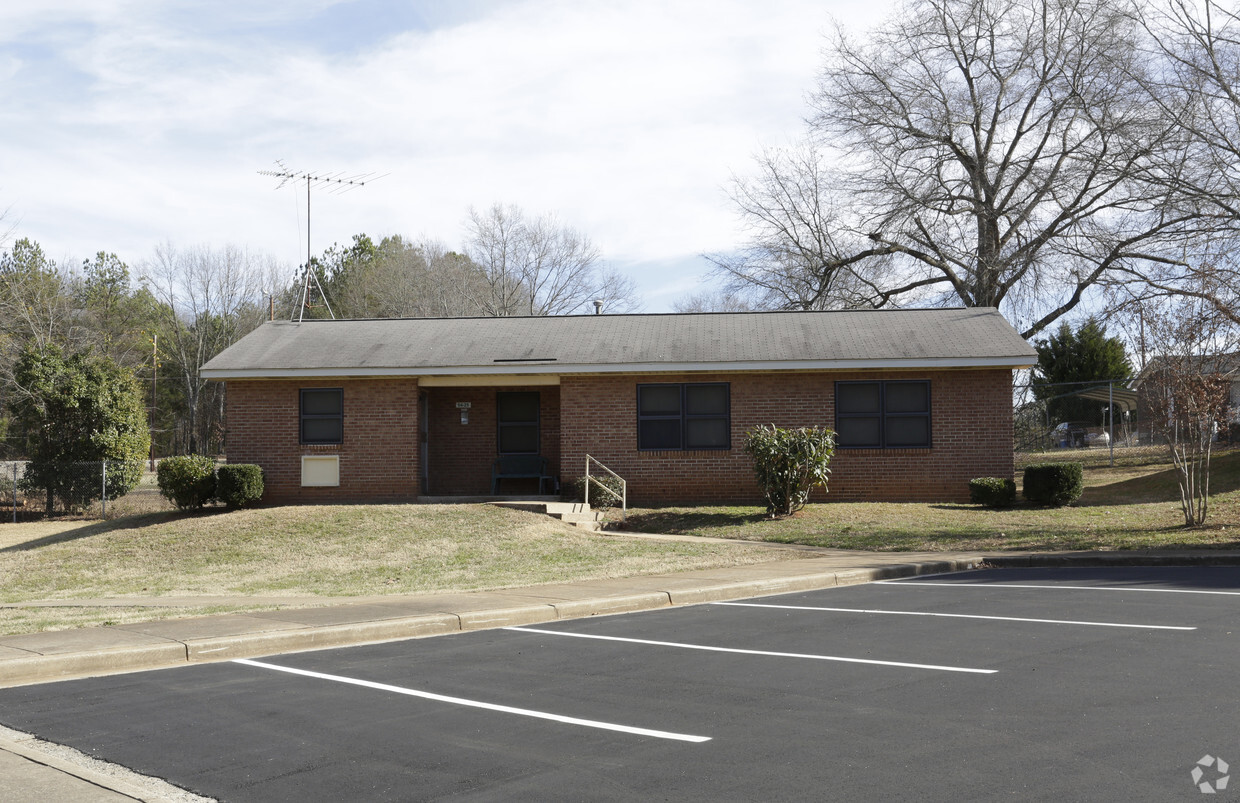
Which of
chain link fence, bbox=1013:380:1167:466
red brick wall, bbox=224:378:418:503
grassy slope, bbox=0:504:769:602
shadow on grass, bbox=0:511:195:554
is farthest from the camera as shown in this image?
chain link fence, bbox=1013:380:1167:466

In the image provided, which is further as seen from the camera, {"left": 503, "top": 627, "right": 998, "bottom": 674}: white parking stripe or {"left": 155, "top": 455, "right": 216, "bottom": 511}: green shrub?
{"left": 155, "top": 455, "right": 216, "bottom": 511}: green shrub

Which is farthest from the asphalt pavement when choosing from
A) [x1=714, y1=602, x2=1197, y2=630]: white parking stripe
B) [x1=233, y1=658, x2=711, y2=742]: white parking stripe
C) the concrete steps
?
the concrete steps

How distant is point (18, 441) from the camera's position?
133ft

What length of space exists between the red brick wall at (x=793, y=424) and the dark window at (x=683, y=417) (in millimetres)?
183

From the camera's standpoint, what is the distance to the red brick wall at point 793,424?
885 inches

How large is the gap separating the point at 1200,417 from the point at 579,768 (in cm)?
1594

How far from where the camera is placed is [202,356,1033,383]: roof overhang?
2205 centimetres

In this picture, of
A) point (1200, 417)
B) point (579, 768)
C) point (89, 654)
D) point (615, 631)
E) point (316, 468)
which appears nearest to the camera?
point (579, 768)

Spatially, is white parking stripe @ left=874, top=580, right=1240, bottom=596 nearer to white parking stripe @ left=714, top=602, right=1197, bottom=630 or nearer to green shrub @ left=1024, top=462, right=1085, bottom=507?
white parking stripe @ left=714, top=602, right=1197, bottom=630

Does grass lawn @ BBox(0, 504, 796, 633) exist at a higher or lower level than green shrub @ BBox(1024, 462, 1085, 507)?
lower

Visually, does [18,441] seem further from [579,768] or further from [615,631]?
[579,768]

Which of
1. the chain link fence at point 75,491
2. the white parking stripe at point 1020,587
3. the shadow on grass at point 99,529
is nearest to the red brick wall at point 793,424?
the shadow on grass at point 99,529

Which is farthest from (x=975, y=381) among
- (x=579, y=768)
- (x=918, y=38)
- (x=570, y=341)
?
(x=579, y=768)

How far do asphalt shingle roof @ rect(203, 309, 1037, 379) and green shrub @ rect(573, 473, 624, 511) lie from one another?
2.43 m
